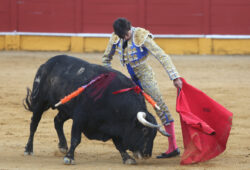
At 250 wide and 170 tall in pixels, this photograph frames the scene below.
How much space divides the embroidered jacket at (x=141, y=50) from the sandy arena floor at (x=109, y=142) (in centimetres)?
66

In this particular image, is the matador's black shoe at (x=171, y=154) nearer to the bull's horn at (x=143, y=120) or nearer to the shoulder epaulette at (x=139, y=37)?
the bull's horn at (x=143, y=120)

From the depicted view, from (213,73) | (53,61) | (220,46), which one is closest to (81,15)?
(220,46)

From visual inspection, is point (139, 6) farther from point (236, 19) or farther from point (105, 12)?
point (236, 19)

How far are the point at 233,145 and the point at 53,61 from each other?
1534mm

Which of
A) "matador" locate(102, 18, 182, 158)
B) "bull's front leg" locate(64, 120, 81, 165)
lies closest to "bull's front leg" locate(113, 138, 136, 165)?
"bull's front leg" locate(64, 120, 81, 165)

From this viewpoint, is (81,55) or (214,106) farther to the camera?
(81,55)

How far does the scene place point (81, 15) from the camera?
11.3 metres

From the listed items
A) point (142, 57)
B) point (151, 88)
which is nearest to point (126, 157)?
point (151, 88)

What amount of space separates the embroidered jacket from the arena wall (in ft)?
22.2

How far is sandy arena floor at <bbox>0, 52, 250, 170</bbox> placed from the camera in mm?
4066

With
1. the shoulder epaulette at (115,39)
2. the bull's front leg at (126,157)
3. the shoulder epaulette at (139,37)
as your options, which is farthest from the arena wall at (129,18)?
the bull's front leg at (126,157)

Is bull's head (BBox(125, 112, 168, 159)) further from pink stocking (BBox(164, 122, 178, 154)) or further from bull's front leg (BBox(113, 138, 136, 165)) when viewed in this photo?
pink stocking (BBox(164, 122, 178, 154))

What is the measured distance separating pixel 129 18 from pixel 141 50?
7.00m

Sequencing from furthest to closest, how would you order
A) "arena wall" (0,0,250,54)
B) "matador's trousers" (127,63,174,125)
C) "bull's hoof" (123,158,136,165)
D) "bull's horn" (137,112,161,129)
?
"arena wall" (0,0,250,54) < "matador's trousers" (127,63,174,125) < "bull's hoof" (123,158,136,165) < "bull's horn" (137,112,161,129)
